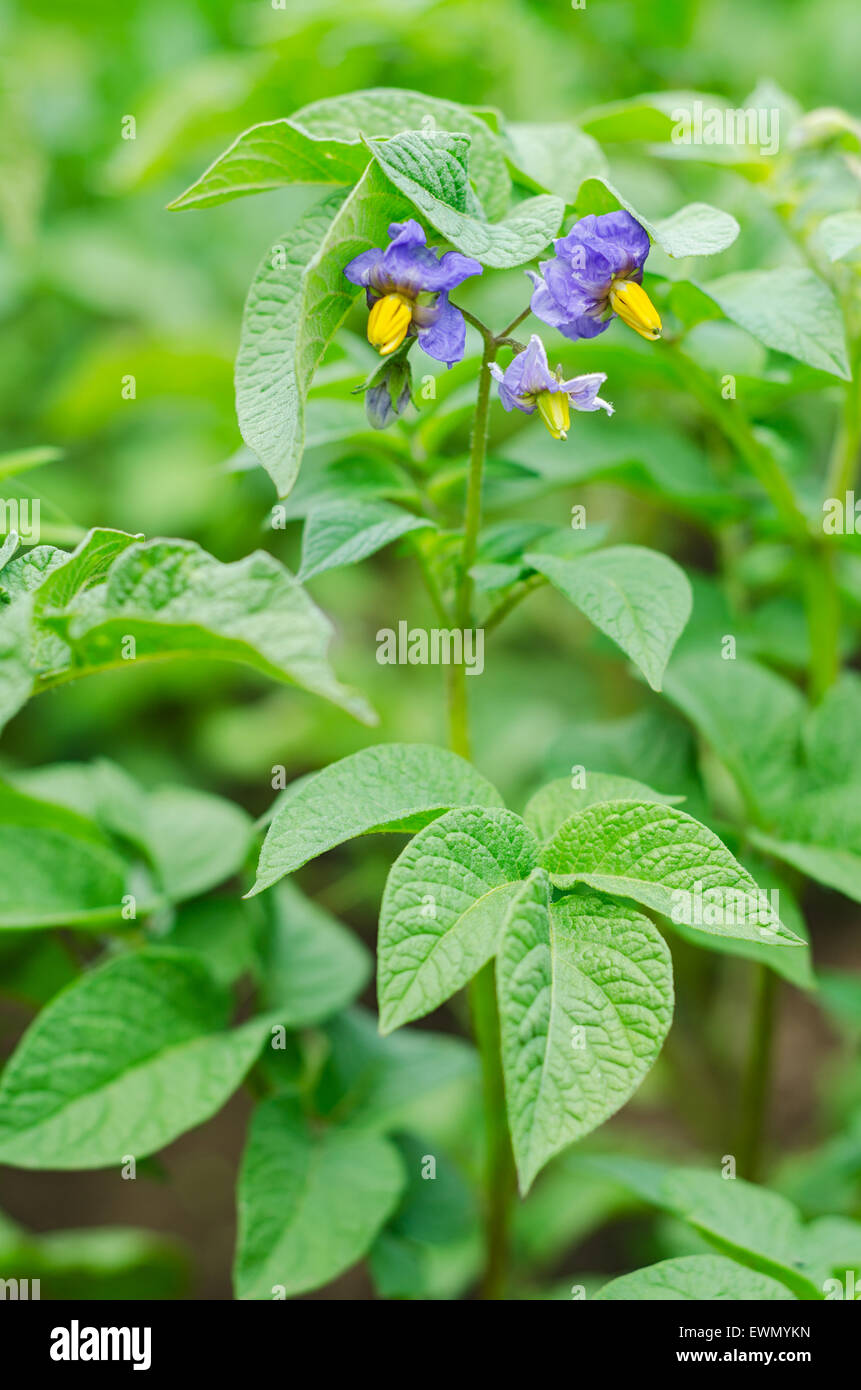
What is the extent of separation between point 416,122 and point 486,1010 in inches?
20.2

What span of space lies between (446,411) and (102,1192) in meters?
1.05

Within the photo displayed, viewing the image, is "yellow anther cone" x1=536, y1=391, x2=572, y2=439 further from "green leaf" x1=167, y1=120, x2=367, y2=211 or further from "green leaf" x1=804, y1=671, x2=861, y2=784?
"green leaf" x1=804, y1=671, x2=861, y2=784

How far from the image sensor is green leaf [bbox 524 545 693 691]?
0.55m

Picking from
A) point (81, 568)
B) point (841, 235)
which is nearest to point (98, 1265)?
point (81, 568)

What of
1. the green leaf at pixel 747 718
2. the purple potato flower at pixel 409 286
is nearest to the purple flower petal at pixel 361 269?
the purple potato flower at pixel 409 286

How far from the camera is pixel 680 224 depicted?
59 cm

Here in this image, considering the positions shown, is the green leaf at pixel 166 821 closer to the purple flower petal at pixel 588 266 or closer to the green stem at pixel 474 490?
the green stem at pixel 474 490

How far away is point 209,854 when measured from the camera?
2.83ft

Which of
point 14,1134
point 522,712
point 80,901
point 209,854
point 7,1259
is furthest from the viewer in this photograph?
point 522,712

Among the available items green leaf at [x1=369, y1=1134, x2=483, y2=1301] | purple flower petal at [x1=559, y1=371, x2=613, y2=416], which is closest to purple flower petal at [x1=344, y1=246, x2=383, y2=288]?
purple flower petal at [x1=559, y1=371, x2=613, y2=416]

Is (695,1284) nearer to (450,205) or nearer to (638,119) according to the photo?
(450,205)

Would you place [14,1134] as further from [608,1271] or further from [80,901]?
[608,1271]

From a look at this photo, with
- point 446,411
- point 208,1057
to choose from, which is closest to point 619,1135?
point 208,1057

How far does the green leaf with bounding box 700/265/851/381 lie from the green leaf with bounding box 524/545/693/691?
126 mm
